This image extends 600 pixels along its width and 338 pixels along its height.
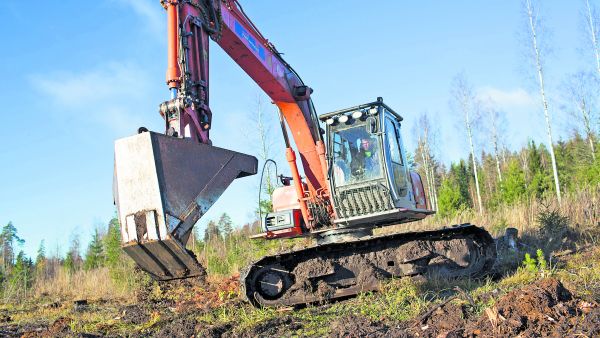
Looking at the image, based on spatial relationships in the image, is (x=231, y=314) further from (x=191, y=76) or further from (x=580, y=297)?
(x=580, y=297)

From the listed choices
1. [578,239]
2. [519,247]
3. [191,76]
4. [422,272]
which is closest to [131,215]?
[191,76]

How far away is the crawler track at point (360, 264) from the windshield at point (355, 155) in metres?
0.90

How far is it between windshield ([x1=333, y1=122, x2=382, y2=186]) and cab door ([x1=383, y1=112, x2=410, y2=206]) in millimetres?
158

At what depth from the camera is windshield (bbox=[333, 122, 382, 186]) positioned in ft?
24.8

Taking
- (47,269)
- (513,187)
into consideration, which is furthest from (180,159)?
(513,187)

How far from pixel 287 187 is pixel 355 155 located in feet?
5.14

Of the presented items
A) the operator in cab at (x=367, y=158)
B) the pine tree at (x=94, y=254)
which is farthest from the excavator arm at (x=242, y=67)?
the pine tree at (x=94, y=254)

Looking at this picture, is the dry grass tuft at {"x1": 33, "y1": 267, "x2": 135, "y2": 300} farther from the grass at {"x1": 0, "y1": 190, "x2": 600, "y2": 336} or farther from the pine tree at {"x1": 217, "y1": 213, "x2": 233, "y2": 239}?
the pine tree at {"x1": 217, "y1": 213, "x2": 233, "y2": 239}

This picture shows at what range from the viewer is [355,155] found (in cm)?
774

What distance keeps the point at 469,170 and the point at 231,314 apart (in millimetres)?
50701

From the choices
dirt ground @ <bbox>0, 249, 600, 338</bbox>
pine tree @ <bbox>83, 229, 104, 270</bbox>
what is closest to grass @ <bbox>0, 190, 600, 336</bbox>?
dirt ground @ <bbox>0, 249, 600, 338</bbox>

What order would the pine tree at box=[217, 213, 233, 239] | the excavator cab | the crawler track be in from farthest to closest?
the pine tree at box=[217, 213, 233, 239]
the excavator cab
the crawler track

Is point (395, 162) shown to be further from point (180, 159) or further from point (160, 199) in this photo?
point (160, 199)

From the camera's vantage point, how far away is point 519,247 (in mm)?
10211
